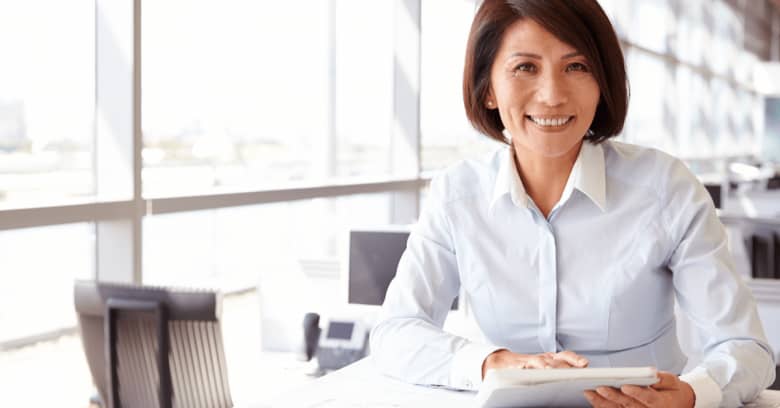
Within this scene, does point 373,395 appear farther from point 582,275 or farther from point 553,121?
point 553,121

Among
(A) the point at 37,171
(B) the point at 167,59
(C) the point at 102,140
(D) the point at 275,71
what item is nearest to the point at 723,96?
(D) the point at 275,71

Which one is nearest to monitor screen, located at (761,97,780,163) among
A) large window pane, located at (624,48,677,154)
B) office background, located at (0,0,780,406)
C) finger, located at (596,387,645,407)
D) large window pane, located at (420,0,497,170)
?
office background, located at (0,0,780,406)

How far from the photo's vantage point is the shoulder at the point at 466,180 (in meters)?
1.95

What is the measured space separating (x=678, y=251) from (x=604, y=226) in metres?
0.14

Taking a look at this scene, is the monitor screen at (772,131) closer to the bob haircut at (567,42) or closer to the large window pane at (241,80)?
the large window pane at (241,80)

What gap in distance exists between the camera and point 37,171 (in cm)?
Answer: 1352

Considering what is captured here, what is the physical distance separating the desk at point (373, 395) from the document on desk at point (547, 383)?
32 cm

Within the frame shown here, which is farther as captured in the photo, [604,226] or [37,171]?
[37,171]

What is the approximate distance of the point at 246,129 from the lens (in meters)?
17.0

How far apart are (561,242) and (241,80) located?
12942 mm

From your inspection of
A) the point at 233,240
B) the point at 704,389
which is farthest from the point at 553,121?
the point at 233,240

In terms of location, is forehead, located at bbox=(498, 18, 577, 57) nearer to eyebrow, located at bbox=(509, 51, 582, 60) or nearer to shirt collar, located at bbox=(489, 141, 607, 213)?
eyebrow, located at bbox=(509, 51, 582, 60)

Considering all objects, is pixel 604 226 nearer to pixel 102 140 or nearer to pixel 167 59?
pixel 102 140

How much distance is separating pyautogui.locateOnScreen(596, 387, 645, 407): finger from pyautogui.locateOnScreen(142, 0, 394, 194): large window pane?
34.9 ft
